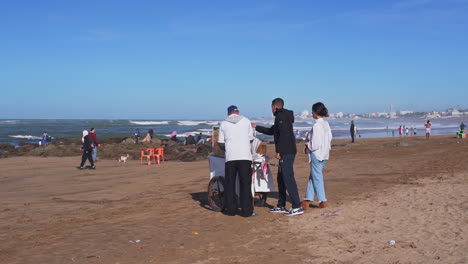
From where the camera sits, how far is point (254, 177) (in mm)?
8492

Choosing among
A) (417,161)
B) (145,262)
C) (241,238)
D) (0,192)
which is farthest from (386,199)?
(0,192)

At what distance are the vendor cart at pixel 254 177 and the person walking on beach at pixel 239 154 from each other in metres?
0.43

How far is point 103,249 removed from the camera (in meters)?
6.14

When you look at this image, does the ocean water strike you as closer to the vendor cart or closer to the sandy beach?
the sandy beach

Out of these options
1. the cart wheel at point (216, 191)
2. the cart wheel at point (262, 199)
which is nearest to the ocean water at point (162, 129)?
the cart wheel at point (216, 191)

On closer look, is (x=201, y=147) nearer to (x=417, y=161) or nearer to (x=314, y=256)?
(x=417, y=161)

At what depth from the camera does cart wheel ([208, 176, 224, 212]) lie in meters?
8.64

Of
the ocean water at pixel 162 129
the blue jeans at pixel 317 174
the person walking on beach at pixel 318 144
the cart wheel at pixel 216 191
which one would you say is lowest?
the ocean water at pixel 162 129

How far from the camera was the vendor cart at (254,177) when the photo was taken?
27.8ft

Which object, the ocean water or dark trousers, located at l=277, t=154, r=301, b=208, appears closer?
dark trousers, located at l=277, t=154, r=301, b=208

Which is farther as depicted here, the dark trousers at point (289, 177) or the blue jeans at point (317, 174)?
the blue jeans at point (317, 174)

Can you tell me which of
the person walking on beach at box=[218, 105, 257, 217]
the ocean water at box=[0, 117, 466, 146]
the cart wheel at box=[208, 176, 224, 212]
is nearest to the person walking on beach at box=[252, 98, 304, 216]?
the person walking on beach at box=[218, 105, 257, 217]

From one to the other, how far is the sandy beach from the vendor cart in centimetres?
34

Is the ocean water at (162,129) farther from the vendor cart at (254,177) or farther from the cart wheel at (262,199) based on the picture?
the cart wheel at (262,199)
